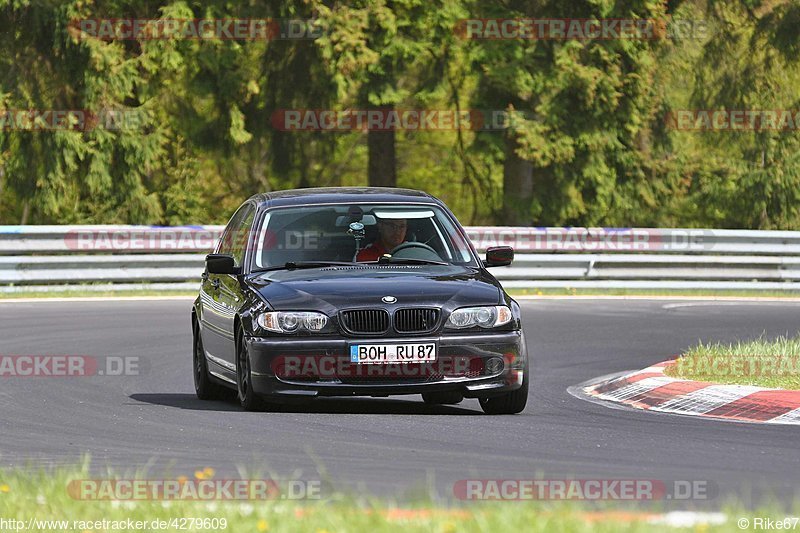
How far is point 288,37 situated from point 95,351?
16.5m

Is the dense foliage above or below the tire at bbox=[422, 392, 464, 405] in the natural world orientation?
above

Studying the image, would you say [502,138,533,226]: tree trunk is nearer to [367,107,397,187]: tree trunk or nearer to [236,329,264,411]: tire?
[367,107,397,187]: tree trunk

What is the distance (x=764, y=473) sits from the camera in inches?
333

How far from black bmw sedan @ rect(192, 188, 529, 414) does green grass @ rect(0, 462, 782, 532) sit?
141 inches

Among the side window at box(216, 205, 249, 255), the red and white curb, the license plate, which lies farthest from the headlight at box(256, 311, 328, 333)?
the red and white curb

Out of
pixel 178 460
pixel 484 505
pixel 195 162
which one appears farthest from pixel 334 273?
pixel 195 162

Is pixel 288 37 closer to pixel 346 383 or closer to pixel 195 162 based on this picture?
pixel 195 162

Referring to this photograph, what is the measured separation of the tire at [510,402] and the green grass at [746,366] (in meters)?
2.05

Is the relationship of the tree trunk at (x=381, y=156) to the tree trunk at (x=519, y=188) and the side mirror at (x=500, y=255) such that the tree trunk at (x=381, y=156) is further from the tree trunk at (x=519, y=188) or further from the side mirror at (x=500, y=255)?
the side mirror at (x=500, y=255)

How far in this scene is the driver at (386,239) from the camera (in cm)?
1227

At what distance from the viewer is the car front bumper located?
36.4 ft

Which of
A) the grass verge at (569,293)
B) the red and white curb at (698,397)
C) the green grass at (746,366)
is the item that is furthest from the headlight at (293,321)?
the grass verge at (569,293)
